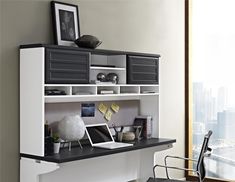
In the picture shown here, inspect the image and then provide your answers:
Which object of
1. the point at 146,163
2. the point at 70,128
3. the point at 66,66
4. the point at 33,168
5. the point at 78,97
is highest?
the point at 66,66

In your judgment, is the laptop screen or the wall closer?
the wall

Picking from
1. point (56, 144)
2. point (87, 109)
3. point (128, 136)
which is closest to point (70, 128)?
point (56, 144)

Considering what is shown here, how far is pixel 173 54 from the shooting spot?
533cm

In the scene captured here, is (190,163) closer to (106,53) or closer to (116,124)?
(116,124)

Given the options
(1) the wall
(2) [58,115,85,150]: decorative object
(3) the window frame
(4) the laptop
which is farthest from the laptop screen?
(3) the window frame

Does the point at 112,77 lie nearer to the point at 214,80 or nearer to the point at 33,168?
the point at 33,168

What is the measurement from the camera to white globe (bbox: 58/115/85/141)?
138 inches

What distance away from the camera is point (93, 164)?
4.07 metres

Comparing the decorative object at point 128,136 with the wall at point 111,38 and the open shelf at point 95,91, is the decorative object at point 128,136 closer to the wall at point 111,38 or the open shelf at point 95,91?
the open shelf at point 95,91

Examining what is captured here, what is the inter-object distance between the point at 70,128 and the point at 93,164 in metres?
0.70

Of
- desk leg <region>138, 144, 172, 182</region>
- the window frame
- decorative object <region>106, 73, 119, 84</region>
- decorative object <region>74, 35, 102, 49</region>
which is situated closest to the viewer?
decorative object <region>74, 35, 102, 49</region>

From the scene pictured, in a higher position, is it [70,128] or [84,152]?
[70,128]

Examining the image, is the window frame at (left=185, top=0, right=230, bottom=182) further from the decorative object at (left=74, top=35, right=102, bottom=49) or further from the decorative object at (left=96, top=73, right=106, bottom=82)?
the decorative object at (left=74, top=35, right=102, bottom=49)

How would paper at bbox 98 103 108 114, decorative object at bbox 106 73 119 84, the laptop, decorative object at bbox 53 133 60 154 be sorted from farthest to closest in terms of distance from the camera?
paper at bbox 98 103 108 114, decorative object at bbox 106 73 119 84, the laptop, decorative object at bbox 53 133 60 154
